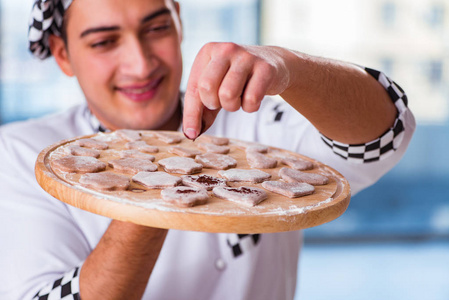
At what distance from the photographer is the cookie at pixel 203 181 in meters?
0.86

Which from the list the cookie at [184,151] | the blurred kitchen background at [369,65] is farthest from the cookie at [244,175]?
the blurred kitchen background at [369,65]

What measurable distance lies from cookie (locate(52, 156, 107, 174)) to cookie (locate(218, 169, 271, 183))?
0.80 feet

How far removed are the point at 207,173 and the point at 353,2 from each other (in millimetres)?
3799

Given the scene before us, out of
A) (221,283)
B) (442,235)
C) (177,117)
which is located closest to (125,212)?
(221,283)

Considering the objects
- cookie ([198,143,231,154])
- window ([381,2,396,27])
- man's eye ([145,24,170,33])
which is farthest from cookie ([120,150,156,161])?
window ([381,2,396,27])

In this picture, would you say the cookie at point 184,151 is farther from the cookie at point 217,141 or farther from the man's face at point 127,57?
the man's face at point 127,57

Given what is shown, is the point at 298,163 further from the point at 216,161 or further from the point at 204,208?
the point at 204,208

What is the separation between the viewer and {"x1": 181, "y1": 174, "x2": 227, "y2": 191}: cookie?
86 centimetres

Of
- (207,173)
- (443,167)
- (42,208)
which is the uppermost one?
(207,173)

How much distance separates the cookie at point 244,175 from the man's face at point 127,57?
0.57 metres

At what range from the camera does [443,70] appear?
14.7ft

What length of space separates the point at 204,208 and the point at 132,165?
25cm

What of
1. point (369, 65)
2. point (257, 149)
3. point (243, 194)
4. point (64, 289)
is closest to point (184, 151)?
point (257, 149)

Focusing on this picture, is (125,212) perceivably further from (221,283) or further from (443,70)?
(443,70)
